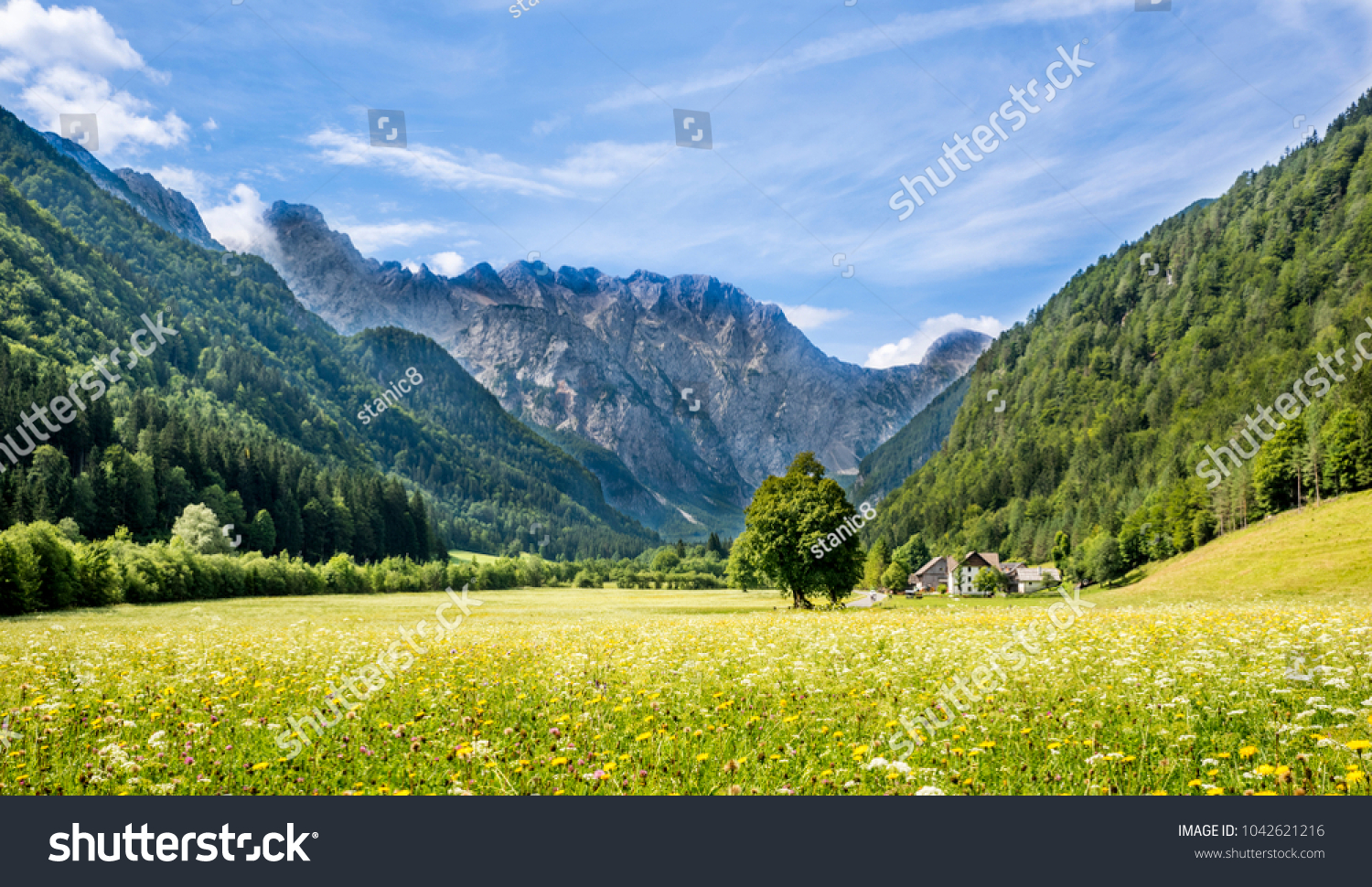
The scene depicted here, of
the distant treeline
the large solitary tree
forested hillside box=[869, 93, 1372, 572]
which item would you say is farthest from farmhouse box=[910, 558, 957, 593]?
the large solitary tree

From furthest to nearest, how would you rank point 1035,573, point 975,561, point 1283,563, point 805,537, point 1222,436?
point 975,561
point 1035,573
point 1222,436
point 1283,563
point 805,537

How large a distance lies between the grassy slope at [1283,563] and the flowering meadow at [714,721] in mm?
46162

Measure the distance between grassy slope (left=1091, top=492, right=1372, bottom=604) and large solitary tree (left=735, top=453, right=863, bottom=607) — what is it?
22.5 meters

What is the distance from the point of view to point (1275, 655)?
12469 mm

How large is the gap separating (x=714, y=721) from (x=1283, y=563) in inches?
2998

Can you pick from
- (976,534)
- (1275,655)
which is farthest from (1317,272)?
(1275,655)

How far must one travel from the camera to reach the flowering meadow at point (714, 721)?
300 inches

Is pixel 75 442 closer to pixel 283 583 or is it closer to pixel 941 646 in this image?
pixel 283 583

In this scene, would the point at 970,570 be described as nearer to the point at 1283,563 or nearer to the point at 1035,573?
the point at 1035,573

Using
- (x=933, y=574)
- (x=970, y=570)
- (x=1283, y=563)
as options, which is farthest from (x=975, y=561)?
(x=1283, y=563)

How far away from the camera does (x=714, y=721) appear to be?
9688 millimetres

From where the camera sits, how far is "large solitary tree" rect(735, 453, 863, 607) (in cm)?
5224
